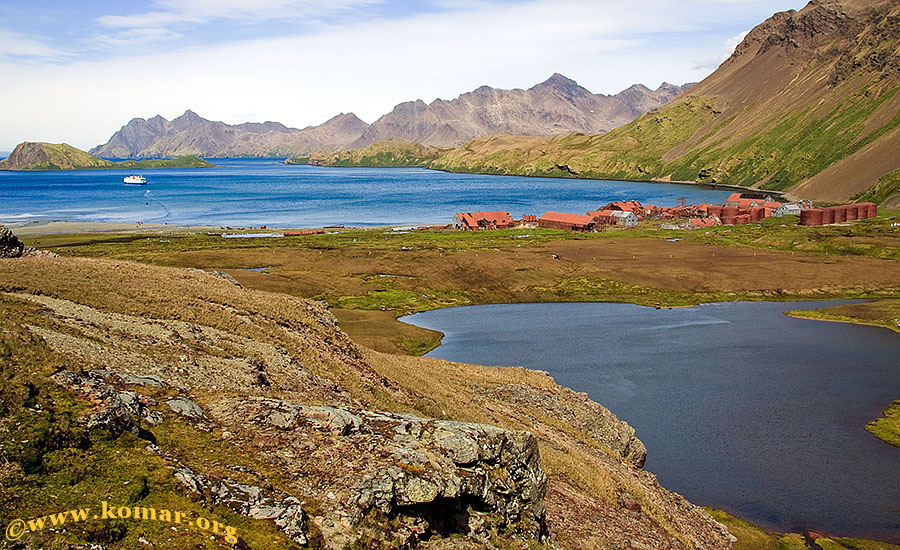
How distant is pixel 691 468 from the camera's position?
45.9 meters

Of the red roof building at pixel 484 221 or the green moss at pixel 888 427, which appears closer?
the green moss at pixel 888 427

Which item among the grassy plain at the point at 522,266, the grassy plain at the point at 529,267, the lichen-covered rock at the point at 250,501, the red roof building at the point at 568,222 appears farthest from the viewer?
the red roof building at the point at 568,222

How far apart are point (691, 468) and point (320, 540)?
114ft

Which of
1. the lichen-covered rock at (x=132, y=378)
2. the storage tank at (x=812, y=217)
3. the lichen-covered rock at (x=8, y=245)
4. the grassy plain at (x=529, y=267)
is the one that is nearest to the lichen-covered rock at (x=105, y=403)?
the lichen-covered rock at (x=132, y=378)

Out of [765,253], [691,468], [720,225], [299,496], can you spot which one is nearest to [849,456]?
[691,468]

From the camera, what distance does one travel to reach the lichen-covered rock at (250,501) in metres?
17.5

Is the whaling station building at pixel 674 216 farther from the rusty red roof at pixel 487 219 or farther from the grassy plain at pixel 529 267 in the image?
the grassy plain at pixel 529 267

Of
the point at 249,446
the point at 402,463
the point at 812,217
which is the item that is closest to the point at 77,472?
the point at 249,446

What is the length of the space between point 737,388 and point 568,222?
116 meters

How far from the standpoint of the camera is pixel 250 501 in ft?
58.7

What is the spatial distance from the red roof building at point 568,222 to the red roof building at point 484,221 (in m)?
9.33

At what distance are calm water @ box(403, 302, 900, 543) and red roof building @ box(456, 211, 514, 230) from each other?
8017 cm

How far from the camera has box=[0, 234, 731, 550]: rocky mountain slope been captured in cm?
1694

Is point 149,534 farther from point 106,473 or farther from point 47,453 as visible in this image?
point 47,453
